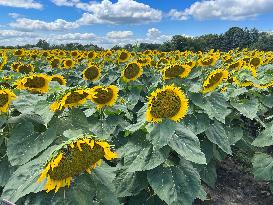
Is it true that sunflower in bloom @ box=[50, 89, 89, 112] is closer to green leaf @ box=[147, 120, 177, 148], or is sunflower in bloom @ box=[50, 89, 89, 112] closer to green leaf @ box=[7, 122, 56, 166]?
green leaf @ box=[7, 122, 56, 166]

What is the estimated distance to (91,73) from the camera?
8.53 m

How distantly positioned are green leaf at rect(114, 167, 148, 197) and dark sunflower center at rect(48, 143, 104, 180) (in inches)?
52.0

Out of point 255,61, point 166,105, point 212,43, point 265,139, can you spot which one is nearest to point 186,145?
point 166,105

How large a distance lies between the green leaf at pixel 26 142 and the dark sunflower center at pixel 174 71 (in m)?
3.38

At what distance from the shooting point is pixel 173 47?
29.2 m

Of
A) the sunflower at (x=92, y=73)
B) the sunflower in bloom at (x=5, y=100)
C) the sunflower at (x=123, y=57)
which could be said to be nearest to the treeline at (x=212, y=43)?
the sunflower at (x=123, y=57)

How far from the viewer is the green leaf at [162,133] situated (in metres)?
3.74

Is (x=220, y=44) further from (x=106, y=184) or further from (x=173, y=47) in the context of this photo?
(x=106, y=184)

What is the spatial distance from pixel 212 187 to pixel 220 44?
36142 mm

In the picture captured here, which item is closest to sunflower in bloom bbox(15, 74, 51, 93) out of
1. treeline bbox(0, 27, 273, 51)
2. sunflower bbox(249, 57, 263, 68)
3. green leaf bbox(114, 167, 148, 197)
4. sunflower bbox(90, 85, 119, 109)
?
sunflower bbox(90, 85, 119, 109)

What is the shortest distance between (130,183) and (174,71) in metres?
3.02

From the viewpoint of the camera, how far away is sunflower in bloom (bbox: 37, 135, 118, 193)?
9.30 feet

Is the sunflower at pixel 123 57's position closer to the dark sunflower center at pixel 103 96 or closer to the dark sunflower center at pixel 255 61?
the dark sunflower center at pixel 255 61

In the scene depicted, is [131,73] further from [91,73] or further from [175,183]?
[175,183]
